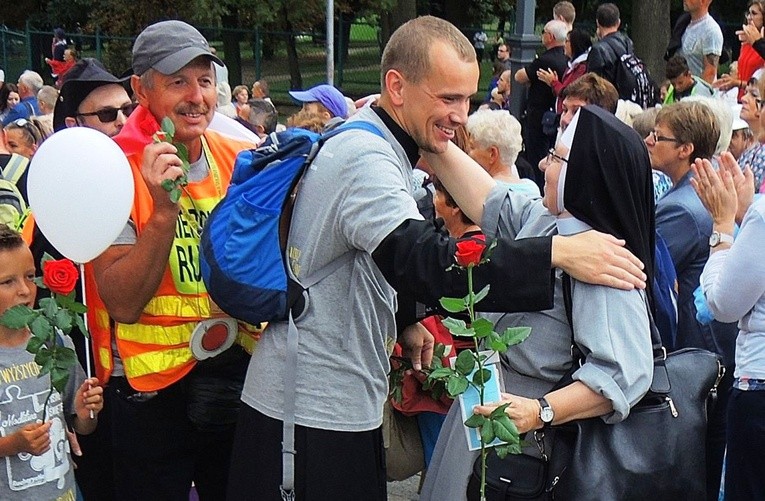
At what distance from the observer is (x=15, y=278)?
10.5 ft

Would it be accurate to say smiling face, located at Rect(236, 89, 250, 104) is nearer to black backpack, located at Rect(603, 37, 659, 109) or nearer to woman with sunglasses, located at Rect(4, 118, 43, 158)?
black backpack, located at Rect(603, 37, 659, 109)

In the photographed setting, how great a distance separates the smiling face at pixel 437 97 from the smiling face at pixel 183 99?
0.81m

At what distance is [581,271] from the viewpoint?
7.64ft

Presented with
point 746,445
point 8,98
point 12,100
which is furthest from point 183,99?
point 8,98

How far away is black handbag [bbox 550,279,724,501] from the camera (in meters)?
2.51

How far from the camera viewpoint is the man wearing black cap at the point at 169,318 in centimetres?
294

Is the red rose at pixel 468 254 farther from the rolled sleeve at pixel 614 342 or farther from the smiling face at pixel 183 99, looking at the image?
the smiling face at pixel 183 99

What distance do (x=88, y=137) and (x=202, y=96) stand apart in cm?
39

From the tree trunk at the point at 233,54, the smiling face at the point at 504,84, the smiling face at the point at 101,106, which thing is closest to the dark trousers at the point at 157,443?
the smiling face at the point at 101,106

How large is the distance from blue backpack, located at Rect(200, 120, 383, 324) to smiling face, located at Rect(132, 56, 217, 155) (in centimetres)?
51

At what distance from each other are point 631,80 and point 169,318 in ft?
21.2

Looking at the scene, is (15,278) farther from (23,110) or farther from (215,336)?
(23,110)

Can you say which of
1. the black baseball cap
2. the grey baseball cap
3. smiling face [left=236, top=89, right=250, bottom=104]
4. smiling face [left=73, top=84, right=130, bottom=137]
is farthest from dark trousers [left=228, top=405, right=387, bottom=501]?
smiling face [left=236, top=89, right=250, bottom=104]

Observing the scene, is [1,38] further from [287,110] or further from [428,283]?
[428,283]
